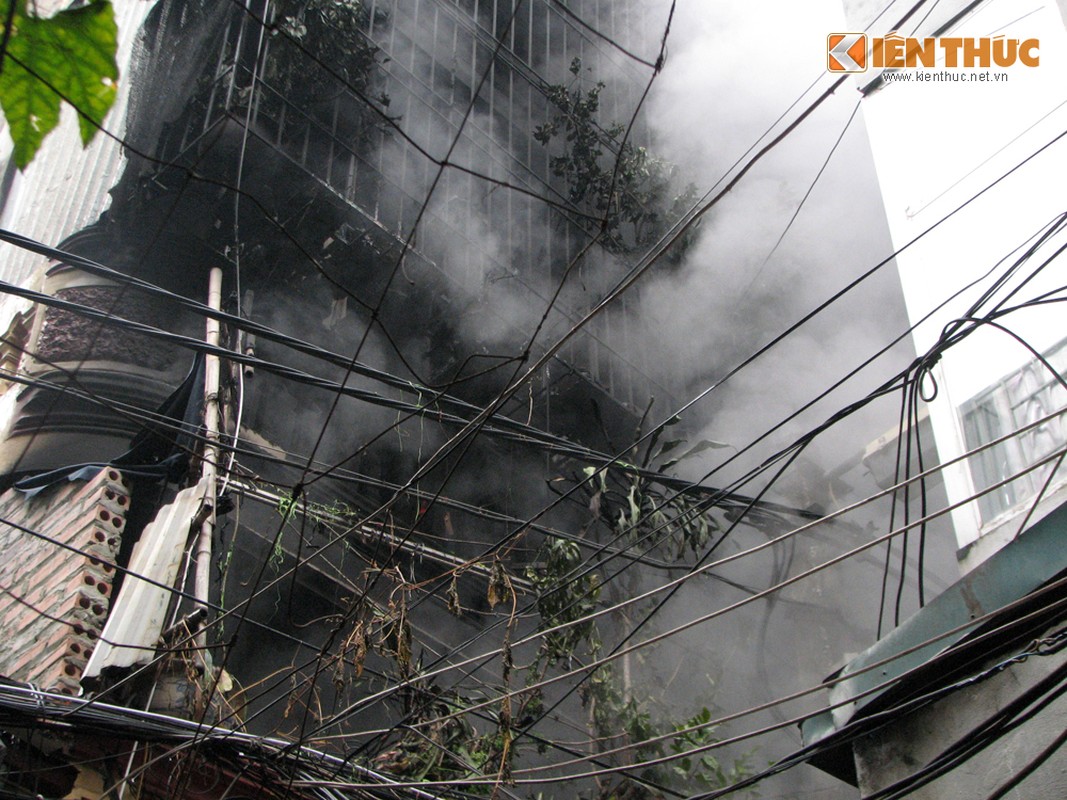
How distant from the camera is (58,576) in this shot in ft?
16.5

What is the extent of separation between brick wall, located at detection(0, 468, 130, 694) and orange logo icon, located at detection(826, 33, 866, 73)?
5.01 m

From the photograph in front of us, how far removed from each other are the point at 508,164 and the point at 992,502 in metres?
6.40

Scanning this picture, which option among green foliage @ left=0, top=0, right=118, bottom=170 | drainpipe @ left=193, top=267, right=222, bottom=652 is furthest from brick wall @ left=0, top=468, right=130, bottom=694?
green foliage @ left=0, top=0, right=118, bottom=170

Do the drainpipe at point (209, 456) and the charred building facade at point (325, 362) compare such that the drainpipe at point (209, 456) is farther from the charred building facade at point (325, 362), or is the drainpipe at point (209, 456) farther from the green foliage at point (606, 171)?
the green foliage at point (606, 171)

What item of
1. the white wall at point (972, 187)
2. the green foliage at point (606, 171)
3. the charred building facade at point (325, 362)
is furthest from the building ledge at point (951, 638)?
the green foliage at point (606, 171)

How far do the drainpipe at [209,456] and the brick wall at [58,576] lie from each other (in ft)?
1.55

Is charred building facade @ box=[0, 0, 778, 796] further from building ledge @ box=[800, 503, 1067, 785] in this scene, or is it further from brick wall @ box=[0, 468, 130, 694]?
building ledge @ box=[800, 503, 1067, 785]

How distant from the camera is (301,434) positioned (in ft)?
24.3

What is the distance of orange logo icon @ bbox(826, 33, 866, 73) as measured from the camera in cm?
602

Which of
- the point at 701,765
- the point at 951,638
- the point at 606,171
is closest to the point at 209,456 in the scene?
the point at 701,765

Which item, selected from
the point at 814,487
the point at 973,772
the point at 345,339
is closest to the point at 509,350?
the point at 345,339

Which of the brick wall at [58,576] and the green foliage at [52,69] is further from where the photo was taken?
the brick wall at [58,576]

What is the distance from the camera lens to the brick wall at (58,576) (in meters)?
4.64

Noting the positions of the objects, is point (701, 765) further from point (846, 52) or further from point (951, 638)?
point (846, 52)
